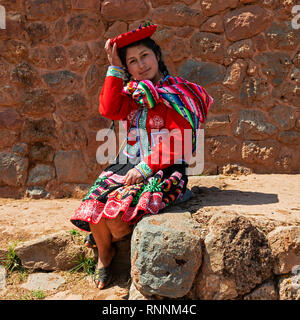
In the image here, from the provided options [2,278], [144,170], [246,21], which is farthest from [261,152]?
[2,278]

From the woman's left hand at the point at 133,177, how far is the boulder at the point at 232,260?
0.46m

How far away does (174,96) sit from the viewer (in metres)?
1.88

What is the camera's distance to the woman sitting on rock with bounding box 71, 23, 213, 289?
69.1 inches

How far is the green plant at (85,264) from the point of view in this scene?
210cm

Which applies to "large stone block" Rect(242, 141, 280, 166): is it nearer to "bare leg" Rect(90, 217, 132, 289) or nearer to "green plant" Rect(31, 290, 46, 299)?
"bare leg" Rect(90, 217, 132, 289)

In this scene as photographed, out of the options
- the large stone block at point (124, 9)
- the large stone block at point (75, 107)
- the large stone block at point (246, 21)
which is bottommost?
the large stone block at point (75, 107)

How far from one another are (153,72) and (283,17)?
1.60m

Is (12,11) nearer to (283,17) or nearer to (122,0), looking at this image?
(122,0)

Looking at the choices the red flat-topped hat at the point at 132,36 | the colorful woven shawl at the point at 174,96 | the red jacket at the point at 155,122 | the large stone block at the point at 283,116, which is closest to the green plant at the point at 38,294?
the red jacket at the point at 155,122

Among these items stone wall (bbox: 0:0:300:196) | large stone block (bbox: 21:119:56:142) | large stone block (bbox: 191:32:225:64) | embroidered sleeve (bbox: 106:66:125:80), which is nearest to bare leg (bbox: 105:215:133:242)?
embroidered sleeve (bbox: 106:66:125:80)

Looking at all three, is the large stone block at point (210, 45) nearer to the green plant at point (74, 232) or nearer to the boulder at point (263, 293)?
the green plant at point (74, 232)

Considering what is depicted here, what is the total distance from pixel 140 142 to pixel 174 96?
1.08 ft

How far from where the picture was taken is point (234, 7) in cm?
285

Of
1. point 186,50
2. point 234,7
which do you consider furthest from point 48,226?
point 234,7
